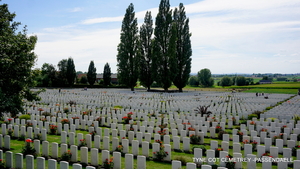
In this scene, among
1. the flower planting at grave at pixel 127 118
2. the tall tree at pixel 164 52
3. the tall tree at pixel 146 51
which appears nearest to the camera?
the flower planting at grave at pixel 127 118

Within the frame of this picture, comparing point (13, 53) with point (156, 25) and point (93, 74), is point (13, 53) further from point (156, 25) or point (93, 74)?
point (93, 74)

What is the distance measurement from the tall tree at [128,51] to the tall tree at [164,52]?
430 cm

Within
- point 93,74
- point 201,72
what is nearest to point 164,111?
point 93,74

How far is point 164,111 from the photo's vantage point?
59.9 feet

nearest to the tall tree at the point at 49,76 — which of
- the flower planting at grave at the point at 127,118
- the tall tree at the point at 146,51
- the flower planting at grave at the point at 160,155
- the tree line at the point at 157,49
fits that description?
the tree line at the point at 157,49

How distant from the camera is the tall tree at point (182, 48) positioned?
151 feet

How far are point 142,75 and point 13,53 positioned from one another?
40469mm

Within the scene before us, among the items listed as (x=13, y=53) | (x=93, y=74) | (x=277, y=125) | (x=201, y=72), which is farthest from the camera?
A: (x=201, y=72)

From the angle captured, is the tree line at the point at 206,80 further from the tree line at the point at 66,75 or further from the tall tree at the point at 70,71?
the tall tree at the point at 70,71

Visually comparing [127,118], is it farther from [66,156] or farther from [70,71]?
[70,71]

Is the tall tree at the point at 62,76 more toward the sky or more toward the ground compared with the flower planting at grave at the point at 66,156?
more toward the sky

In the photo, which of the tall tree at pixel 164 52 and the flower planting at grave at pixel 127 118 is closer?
the flower planting at grave at pixel 127 118

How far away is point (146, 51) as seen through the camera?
48000 mm

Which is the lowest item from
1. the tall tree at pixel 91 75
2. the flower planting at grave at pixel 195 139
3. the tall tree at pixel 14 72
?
the flower planting at grave at pixel 195 139
